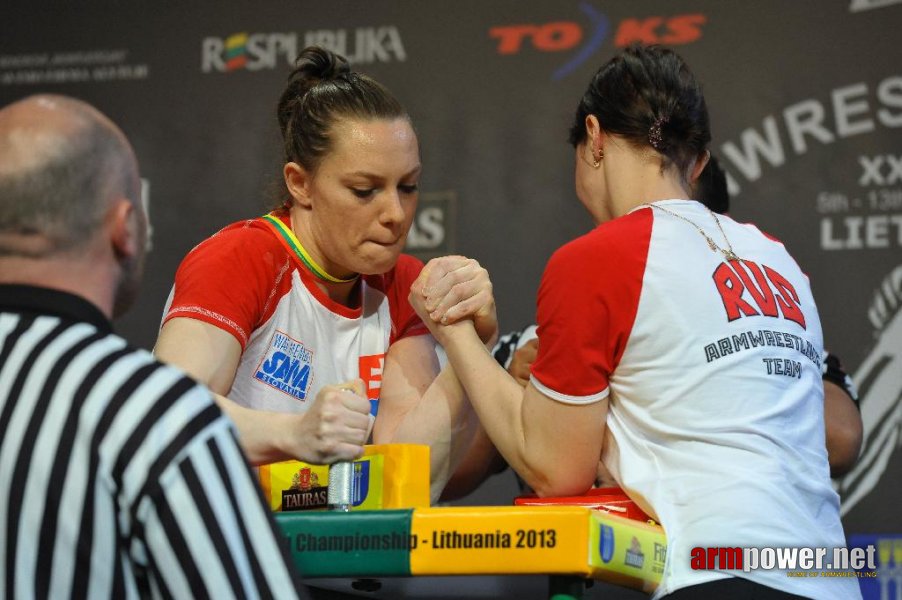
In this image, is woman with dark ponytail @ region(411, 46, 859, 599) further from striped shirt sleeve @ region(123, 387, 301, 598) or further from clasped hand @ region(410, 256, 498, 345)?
striped shirt sleeve @ region(123, 387, 301, 598)

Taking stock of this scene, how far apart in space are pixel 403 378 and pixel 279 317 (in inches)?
10.4

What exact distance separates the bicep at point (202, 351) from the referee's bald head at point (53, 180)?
60 cm

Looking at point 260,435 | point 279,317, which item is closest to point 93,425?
point 260,435

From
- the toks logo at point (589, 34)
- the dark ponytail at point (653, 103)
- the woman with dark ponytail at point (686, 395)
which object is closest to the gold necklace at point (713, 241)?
the woman with dark ponytail at point (686, 395)

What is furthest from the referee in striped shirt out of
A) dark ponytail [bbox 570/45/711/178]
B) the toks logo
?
the toks logo

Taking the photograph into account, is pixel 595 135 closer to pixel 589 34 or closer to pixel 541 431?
pixel 541 431

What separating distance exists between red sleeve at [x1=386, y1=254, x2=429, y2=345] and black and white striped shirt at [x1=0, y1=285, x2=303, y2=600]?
1084 millimetres

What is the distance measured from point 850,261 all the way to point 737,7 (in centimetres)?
77

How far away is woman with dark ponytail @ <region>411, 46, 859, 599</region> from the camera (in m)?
1.50

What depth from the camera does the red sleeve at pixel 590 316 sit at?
1591 mm

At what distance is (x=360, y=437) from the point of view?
1.45 m

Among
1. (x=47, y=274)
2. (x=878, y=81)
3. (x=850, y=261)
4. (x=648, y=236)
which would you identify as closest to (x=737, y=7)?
(x=878, y=81)

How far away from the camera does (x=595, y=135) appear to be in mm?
1839

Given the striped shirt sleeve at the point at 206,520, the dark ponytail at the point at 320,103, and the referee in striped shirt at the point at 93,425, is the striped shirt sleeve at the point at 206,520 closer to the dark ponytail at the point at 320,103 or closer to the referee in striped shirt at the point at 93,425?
the referee in striped shirt at the point at 93,425
